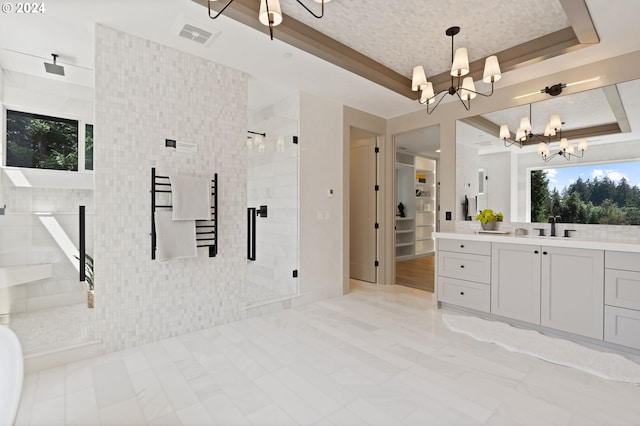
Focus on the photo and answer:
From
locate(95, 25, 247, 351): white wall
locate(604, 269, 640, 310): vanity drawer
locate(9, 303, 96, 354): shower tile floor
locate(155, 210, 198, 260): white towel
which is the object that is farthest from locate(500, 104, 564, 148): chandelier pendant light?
locate(9, 303, 96, 354): shower tile floor

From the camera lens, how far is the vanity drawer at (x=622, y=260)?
97.4 inches

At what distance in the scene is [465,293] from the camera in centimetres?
348

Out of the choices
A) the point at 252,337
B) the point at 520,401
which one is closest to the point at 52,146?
the point at 252,337

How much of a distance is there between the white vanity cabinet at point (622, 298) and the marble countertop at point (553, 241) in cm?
8

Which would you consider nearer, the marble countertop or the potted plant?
the marble countertop

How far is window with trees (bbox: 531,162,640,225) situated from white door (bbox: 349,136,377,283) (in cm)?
214

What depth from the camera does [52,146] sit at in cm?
311

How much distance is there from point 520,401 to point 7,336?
2.46 metres

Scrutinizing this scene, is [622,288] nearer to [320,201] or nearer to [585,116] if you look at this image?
[585,116]

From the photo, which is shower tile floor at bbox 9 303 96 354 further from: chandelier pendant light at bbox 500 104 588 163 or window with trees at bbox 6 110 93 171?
chandelier pendant light at bbox 500 104 588 163

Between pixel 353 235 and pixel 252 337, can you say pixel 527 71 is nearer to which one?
pixel 353 235

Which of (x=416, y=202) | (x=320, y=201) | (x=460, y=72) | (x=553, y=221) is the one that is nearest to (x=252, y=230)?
(x=320, y=201)

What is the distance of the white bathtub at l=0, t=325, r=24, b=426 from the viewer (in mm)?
743

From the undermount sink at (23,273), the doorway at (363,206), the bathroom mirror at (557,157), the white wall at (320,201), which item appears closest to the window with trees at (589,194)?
the bathroom mirror at (557,157)
